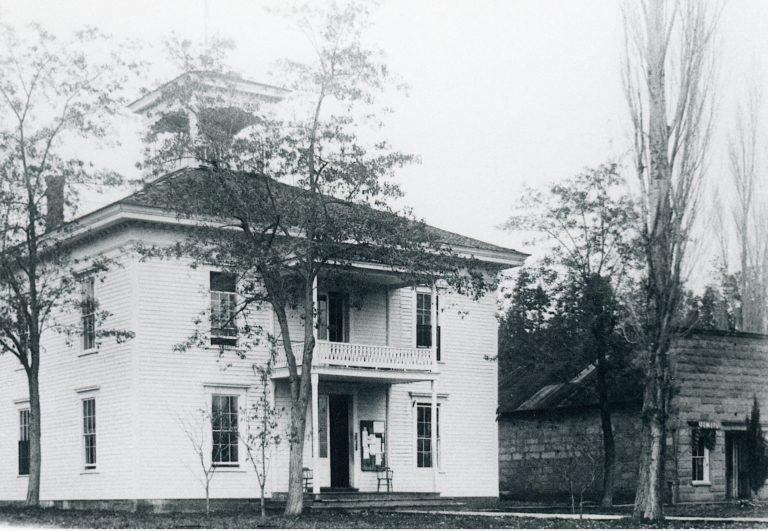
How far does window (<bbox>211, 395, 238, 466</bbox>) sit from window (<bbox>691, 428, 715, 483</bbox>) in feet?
42.0

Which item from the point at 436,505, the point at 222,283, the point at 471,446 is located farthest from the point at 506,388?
the point at 222,283

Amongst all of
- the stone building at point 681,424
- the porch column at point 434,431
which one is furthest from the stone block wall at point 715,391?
the porch column at point 434,431

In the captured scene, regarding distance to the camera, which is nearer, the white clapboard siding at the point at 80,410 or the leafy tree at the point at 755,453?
the white clapboard siding at the point at 80,410

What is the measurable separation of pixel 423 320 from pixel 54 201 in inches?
417

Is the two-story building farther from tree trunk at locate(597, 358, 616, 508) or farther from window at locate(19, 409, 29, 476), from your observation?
tree trunk at locate(597, 358, 616, 508)

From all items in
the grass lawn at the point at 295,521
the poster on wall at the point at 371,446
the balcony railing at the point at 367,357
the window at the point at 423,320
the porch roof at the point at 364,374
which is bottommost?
the grass lawn at the point at 295,521

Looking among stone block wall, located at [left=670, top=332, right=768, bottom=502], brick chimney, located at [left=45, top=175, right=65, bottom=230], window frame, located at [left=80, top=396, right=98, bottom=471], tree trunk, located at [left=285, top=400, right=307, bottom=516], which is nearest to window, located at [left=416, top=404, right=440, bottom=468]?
stone block wall, located at [left=670, top=332, right=768, bottom=502]

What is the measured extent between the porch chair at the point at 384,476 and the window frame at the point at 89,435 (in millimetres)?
7320

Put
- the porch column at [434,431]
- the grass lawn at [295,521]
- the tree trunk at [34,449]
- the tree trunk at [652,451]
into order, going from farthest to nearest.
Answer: the porch column at [434,431] → the tree trunk at [34,449] → the tree trunk at [652,451] → the grass lawn at [295,521]

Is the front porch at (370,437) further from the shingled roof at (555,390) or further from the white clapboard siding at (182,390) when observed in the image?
the shingled roof at (555,390)

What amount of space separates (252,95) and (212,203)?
3752 mm

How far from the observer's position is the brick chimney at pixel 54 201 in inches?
1080

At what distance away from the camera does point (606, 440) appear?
3188 cm

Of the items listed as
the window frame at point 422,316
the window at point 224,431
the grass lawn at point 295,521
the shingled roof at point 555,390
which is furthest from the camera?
the shingled roof at point 555,390
